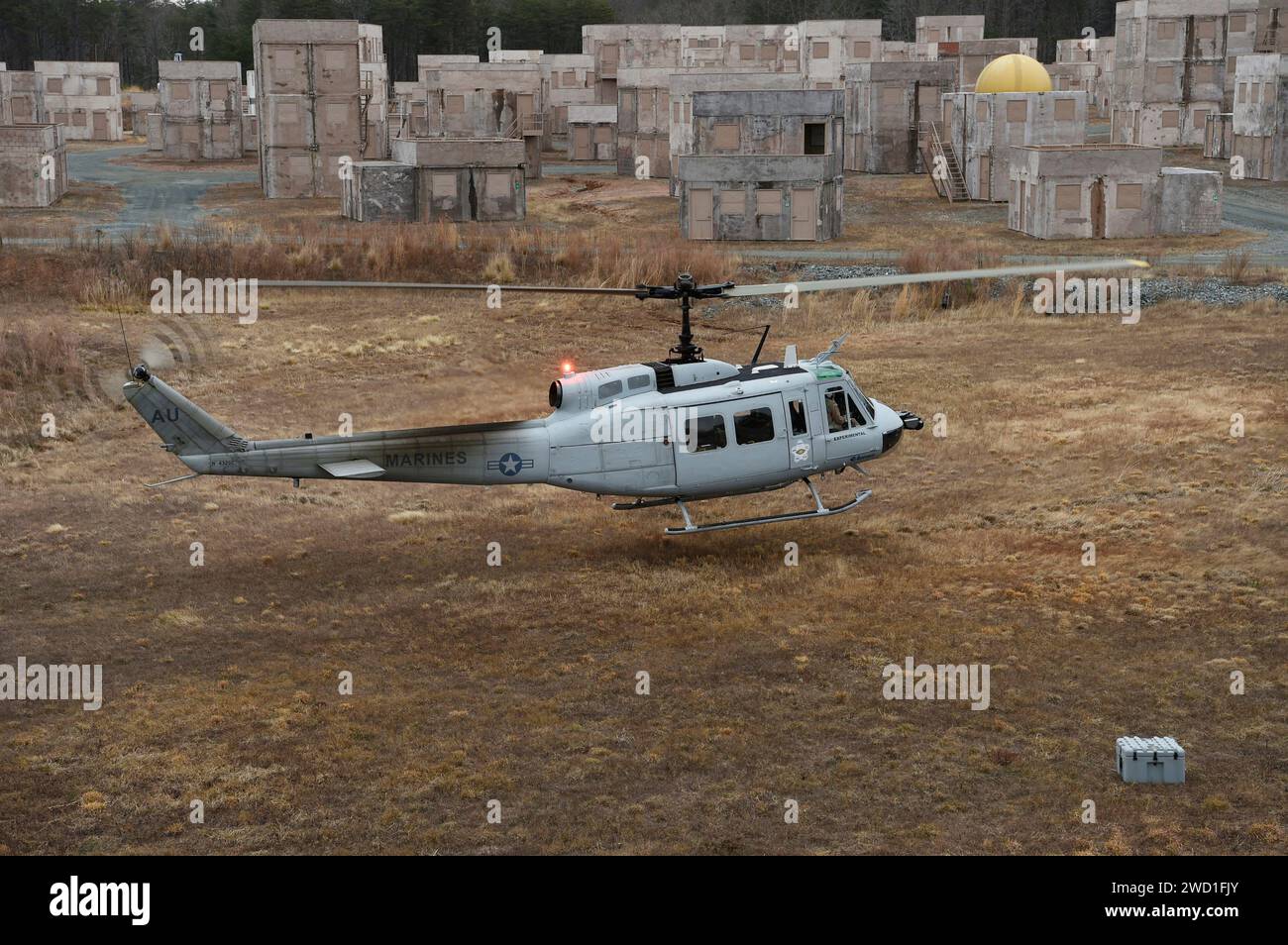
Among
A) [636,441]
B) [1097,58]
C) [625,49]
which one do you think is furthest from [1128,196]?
[1097,58]

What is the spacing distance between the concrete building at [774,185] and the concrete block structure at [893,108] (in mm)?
18694

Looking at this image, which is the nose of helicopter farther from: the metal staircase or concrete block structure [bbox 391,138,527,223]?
the metal staircase

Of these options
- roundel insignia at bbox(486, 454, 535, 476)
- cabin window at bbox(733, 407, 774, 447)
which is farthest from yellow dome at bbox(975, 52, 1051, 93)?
roundel insignia at bbox(486, 454, 535, 476)

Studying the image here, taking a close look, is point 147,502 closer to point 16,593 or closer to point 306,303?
point 16,593

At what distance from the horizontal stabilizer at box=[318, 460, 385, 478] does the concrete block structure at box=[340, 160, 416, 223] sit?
38.3 metres

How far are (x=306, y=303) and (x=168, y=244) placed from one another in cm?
643

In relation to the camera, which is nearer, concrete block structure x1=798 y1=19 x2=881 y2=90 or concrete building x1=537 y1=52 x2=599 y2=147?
concrete block structure x1=798 y1=19 x2=881 y2=90

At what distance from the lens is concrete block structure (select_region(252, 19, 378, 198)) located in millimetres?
64000

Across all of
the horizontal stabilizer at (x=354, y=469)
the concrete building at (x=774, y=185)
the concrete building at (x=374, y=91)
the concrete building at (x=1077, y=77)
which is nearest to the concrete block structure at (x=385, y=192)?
the concrete building at (x=374, y=91)

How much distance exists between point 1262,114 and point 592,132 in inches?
1552

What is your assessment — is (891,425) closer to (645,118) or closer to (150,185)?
(645,118)

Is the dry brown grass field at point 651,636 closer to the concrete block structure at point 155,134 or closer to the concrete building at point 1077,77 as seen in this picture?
the concrete block structure at point 155,134

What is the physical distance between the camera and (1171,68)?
7525 cm

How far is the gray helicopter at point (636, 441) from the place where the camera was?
19.9 meters
